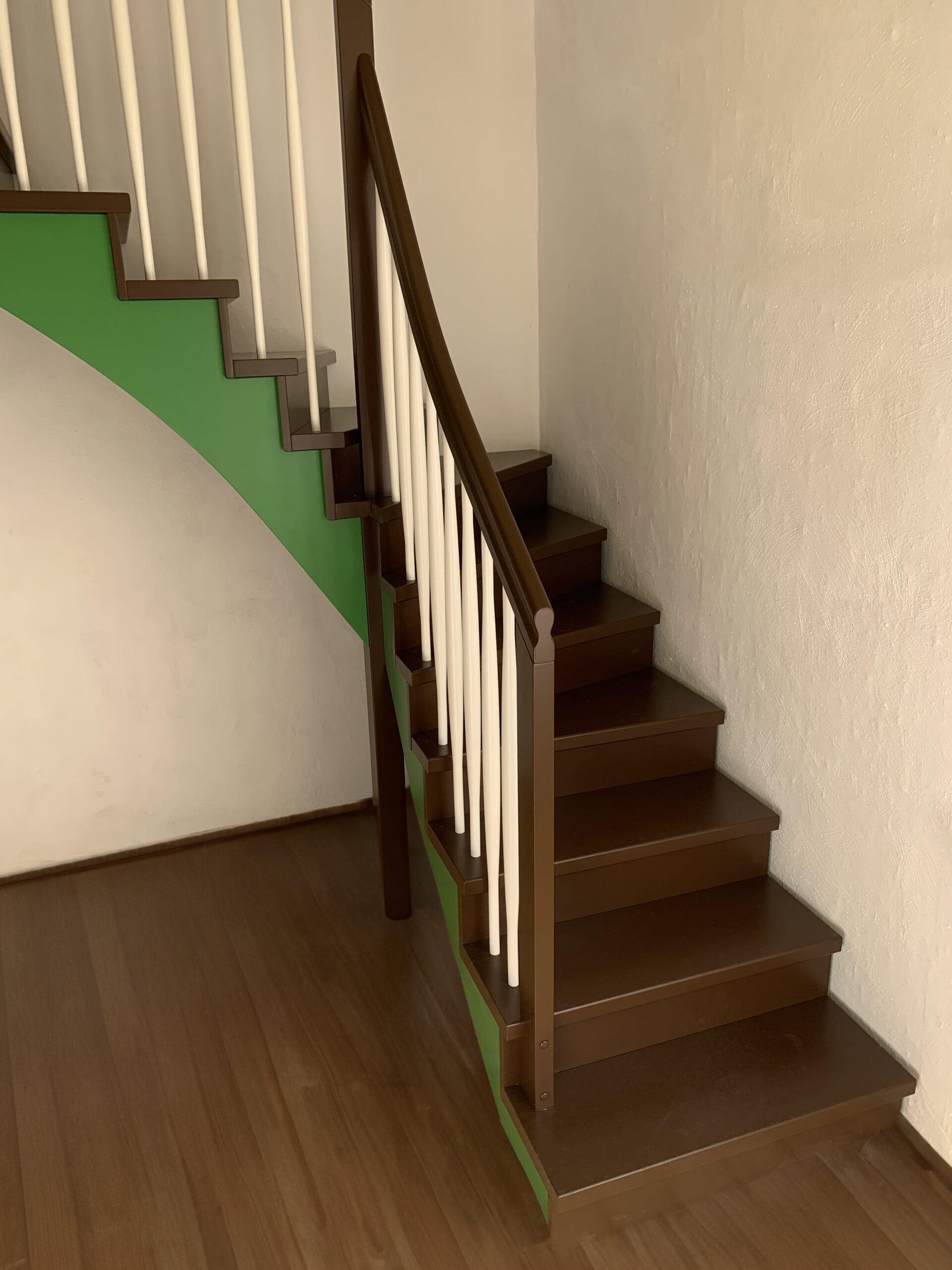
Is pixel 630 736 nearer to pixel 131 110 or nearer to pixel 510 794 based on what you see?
pixel 510 794

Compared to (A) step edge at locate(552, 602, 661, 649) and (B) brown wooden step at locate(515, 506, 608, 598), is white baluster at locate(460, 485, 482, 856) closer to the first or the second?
(A) step edge at locate(552, 602, 661, 649)

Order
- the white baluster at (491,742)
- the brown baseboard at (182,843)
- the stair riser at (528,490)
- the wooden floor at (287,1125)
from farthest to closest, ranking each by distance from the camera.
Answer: the brown baseboard at (182,843) → the stair riser at (528,490) → the wooden floor at (287,1125) → the white baluster at (491,742)

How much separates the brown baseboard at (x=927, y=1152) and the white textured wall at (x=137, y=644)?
2357 mm

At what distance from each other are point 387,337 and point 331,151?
1185 mm

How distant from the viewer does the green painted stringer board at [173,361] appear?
7.65 feet

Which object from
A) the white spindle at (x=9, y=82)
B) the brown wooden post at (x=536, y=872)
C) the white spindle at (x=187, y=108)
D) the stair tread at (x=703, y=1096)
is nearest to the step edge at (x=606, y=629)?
the brown wooden post at (x=536, y=872)

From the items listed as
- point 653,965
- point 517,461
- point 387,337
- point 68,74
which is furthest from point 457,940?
point 68,74

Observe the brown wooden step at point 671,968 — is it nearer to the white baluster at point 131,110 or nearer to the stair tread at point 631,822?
the stair tread at point 631,822

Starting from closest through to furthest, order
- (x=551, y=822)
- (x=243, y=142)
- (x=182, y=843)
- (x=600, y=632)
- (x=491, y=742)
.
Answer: (x=551, y=822), (x=491, y=742), (x=243, y=142), (x=600, y=632), (x=182, y=843)

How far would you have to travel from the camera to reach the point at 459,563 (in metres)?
2.32

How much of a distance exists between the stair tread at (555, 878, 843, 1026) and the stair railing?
0.65 feet

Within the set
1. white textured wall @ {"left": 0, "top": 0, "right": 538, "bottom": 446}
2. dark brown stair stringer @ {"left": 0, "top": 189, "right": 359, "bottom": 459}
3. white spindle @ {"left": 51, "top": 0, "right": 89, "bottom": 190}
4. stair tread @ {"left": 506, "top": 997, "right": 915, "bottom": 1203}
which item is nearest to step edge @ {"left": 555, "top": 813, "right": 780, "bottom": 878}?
stair tread @ {"left": 506, "top": 997, "right": 915, "bottom": 1203}

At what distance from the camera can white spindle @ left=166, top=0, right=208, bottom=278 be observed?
2281 millimetres

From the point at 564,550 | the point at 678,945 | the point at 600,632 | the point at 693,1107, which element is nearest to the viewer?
the point at 693,1107
